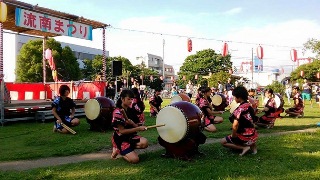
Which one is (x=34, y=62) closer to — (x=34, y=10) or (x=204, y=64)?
(x=34, y=10)

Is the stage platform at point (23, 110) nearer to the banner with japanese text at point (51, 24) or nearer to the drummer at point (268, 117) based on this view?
the banner with japanese text at point (51, 24)

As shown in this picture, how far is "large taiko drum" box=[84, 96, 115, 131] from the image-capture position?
28.0 ft

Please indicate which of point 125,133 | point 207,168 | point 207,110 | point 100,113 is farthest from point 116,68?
point 207,168

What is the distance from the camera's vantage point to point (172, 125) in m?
5.16

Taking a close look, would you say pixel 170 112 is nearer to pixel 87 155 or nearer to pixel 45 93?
pixel 87 155

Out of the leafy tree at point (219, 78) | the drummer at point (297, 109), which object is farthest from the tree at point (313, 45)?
the drummer at point (297, 109)

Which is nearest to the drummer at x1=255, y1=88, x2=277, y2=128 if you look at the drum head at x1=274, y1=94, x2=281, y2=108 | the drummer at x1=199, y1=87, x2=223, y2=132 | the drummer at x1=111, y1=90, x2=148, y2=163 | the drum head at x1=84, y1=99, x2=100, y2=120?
the drum head at x1=274, y1=94, x2=281, y2=108

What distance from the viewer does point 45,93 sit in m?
15.3

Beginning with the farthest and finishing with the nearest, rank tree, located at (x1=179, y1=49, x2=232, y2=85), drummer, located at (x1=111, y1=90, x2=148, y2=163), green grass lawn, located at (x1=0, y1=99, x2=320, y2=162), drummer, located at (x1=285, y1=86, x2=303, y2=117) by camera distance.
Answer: tree, located at (x1=179, y1=49, x2=232, y2=85) < drummer, located at (x1=285, y1=86, x2=303, y2=117) < green grass lawn, located at (x1=0, y1=99, x2=320, y2=162) < drummer, located at (x1=111, y1=90, x2=148, y2=163)

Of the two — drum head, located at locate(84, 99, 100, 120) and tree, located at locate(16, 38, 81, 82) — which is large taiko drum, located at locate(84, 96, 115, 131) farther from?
tree, located at locate(16, 38, 81, 82)

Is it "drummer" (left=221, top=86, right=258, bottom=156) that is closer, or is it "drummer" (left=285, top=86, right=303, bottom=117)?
"drummer" (left=221, top=86, right=258, bottom=156)

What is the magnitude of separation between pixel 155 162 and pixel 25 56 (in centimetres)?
3087

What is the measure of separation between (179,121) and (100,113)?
3860 millimetres

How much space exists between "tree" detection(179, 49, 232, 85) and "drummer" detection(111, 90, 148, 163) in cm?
4966
